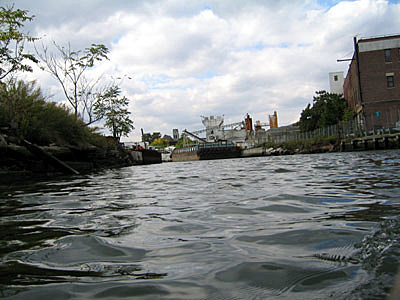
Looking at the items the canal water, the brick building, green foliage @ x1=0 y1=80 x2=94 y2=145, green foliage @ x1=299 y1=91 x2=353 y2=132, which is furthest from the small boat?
the canal water

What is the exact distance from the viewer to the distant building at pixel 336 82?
183 feet

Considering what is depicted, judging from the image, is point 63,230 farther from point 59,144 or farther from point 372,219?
point 59,144

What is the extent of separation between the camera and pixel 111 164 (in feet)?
70.2

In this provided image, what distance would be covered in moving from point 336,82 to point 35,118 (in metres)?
52.6

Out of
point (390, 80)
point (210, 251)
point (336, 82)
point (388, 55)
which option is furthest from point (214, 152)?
point (210, 251)

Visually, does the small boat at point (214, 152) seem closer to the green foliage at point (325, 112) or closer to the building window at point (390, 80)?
the green foliage at point (325, 112)

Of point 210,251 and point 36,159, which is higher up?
point 36,159

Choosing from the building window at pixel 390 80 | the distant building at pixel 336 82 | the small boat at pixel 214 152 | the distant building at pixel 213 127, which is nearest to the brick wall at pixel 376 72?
the building window at pixel 390 80

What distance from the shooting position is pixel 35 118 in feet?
45.2

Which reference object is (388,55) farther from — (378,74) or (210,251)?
(210,251)

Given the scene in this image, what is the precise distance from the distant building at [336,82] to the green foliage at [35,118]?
4814 cm

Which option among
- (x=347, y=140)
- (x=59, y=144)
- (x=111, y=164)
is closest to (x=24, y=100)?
(x=59, y=144)

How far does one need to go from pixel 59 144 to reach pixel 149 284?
1519 cm

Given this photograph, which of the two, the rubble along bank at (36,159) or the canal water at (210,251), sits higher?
the rubble along bank at (36,159)
